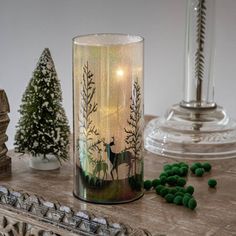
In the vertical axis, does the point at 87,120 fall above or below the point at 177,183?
above

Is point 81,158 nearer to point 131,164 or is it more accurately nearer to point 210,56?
point 131,164

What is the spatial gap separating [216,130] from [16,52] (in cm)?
74

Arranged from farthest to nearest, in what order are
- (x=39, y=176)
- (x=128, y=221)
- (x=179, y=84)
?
(x=179, y=84)
(x=39, y=176)
(x=128, y=221)

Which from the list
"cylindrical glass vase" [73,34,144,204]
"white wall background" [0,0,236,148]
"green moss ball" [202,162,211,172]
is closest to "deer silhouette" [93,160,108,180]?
"cylindrical glass vase" [73,34,144,204]

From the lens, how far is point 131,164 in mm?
928

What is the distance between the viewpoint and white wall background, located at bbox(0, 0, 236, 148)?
4.61 feet

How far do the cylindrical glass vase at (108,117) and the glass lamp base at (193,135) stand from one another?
233 millimetres

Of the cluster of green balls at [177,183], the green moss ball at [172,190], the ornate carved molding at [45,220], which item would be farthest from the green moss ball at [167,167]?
the ornate carved molding at [45,220]

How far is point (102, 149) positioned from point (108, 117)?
0.14 ft

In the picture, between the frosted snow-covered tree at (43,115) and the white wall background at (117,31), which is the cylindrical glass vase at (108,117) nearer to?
the frosted snow-covered tree at (43,115)

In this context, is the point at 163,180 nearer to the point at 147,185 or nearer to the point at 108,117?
the point at 147,185

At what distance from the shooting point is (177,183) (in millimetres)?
982

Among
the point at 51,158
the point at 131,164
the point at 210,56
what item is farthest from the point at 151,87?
the point at 131,164

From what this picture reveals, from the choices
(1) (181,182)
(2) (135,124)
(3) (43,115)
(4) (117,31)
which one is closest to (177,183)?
(1) (181,182)
